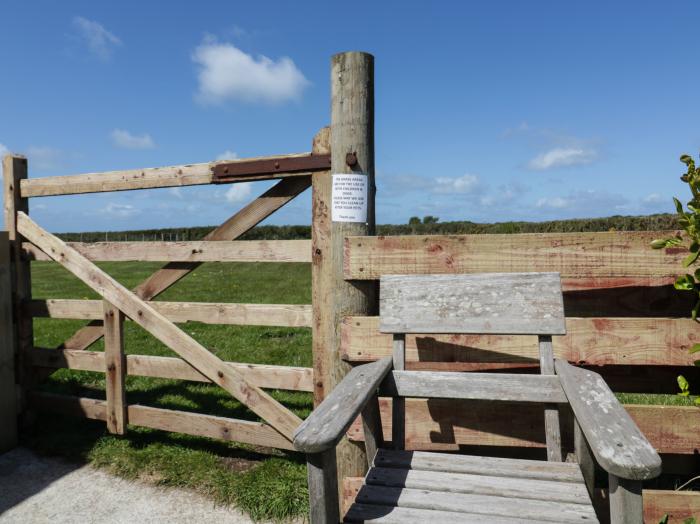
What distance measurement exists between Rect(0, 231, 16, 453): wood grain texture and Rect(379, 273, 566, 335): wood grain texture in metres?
3.61

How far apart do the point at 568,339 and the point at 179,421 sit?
2.89 meters

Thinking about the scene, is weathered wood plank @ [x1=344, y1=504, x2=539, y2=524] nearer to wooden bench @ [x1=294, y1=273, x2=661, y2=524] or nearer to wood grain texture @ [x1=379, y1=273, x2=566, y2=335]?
wooden bench @ [x1=294, y1=273, x2=661, y2=524]

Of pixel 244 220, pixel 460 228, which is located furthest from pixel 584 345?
pixel 460 228

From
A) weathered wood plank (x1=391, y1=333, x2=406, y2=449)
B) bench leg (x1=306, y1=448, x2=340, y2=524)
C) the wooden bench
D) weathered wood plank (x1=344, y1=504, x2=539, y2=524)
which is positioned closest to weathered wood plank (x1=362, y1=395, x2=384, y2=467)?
the wooden bench

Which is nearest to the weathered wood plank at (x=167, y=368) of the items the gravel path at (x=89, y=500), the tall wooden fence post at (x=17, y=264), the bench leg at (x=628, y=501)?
the tall wooden fence post at (x=17, y=264)

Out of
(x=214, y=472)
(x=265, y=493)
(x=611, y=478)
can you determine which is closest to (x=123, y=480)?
(x=214, y=472)

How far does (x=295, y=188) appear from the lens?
3578 mm

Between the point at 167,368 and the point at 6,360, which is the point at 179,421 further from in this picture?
the point at 6,360

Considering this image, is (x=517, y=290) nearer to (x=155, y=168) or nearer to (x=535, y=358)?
(x=535, y=358)

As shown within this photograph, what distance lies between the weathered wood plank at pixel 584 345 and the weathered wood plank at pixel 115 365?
2315 mm

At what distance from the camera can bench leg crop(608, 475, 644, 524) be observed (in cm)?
154

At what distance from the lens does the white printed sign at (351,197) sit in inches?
126

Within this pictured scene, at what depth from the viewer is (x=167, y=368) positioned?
164 inches

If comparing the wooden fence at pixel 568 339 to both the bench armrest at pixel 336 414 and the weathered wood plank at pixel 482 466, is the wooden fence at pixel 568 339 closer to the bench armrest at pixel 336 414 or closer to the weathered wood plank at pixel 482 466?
the weathered wood plank at pixel 482 466
